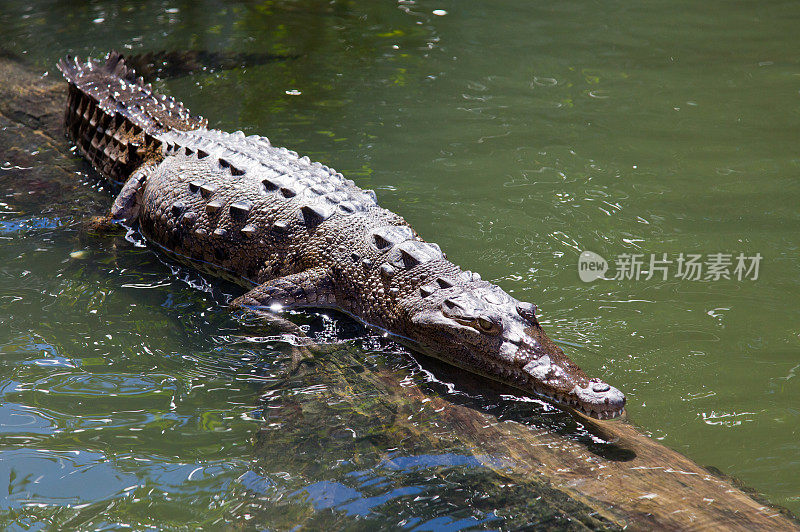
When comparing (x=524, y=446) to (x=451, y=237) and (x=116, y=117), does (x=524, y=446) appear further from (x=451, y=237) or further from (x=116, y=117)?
(x=116, y=117)

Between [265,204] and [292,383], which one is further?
[265,204]

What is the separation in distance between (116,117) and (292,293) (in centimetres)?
318

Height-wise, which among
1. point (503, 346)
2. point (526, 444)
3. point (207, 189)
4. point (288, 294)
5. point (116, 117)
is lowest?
point (288, 294)

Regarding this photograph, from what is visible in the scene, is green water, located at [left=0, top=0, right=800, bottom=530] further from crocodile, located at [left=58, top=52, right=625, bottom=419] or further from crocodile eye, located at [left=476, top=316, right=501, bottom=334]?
crocodile eye, located at [left=476, top=316, right=501, bottom=334]

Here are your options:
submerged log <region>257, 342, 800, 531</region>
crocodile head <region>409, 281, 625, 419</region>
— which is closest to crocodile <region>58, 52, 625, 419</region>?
crocodile head <region>409, 281, 625, 419</region>

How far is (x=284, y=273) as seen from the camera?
5.26m

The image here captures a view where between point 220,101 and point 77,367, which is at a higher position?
point 220,101

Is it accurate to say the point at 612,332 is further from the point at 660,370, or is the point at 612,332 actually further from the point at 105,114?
the point at 105,114

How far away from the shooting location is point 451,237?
5.89 m

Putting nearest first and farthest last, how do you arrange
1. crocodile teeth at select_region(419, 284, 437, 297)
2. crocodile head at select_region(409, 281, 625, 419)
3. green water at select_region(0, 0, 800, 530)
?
green water at select_region(0, 0, 800, 530)
crocodile head at select_region(409, 281, 625, 419)
crocodile teeth at select_region(419, 284, 437, 297)

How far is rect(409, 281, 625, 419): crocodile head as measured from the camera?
3766 mm

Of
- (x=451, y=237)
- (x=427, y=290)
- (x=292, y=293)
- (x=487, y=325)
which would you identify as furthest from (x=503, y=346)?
(x=451, y=237)

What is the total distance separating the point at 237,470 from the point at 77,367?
143 cm

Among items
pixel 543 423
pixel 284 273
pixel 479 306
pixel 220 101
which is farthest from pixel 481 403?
pixel 220 101
